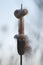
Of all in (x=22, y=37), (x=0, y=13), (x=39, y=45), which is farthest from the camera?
(x=39, y=45)

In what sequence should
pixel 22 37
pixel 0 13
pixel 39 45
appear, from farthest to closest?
pixel 39 45 < pixel 0 13 < pixel 22 37

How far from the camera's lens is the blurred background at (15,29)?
1.47 meters

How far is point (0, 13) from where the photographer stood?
146cm

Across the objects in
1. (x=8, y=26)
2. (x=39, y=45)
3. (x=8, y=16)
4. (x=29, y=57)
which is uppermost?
(x=8, y=16)

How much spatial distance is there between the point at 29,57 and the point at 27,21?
395mm

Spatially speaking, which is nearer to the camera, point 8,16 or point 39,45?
point 8,16

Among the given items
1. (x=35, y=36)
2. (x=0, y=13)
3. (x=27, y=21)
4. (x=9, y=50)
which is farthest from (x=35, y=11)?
(x=9, y=50)

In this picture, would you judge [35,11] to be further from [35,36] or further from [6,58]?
[6,58]

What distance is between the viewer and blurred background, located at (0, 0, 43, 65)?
1.47m

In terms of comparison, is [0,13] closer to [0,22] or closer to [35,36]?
[0,22]

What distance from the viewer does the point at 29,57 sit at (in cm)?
155

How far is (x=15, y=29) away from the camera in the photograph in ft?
4.92

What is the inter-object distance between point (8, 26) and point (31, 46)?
331mm

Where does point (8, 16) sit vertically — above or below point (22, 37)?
above
